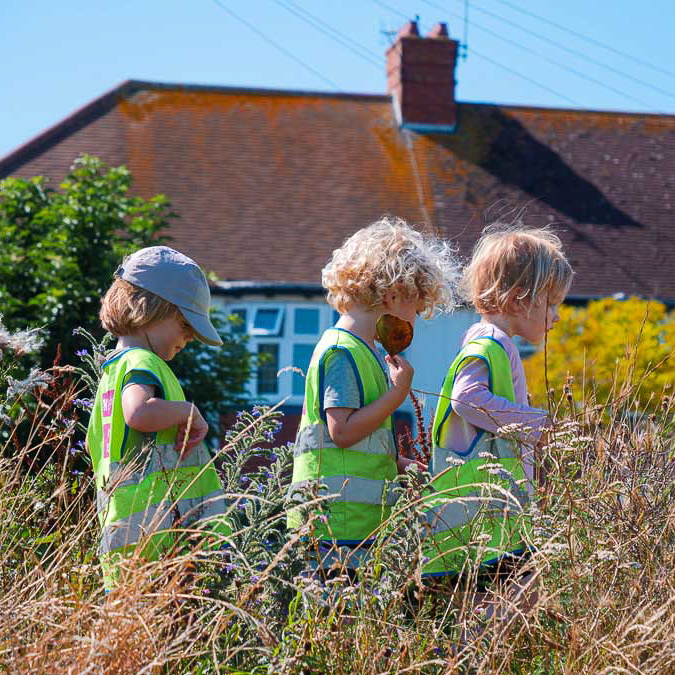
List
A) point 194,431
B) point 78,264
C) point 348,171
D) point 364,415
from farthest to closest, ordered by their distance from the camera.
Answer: point 348,171 < point 78,264 < point 364,415 < point 194,431

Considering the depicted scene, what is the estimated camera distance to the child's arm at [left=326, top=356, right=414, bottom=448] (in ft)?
10.2

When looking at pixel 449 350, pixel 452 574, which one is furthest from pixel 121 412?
pixel 449 350

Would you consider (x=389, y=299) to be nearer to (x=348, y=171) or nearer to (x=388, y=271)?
(x=388, y=271)

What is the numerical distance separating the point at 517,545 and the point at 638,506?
0.34 meters

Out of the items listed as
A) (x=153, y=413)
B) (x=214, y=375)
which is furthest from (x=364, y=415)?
(x=214, y=375)

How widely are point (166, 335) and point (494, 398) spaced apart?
0.99m

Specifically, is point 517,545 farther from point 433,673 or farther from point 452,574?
point 433,673

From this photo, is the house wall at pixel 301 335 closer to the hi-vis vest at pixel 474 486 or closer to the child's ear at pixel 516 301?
the child's ear at pixel 516 301

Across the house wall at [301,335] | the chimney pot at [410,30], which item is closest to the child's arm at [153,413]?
the house wall at [301,335]

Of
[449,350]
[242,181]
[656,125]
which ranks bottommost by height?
[449,350]

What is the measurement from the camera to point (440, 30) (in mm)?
24906

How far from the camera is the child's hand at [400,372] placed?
3131 millimetres

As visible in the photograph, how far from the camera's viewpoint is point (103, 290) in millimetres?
7246

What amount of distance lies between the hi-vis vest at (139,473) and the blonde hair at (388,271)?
64cm
